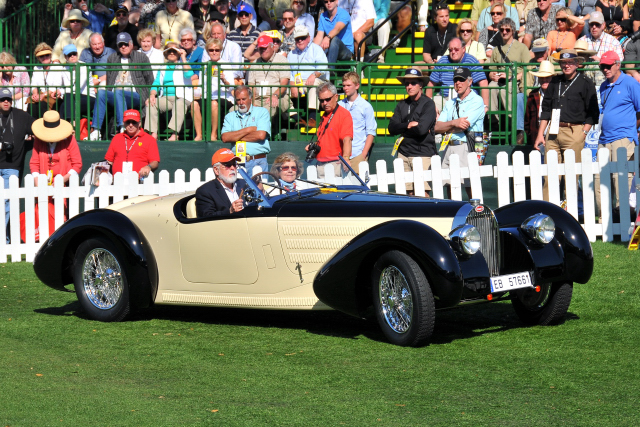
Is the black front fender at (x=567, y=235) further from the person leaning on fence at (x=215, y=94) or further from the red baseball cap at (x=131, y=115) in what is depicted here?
the person leaning on fence at (x=215, y=94)

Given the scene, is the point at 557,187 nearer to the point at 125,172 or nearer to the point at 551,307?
the point at 551,307

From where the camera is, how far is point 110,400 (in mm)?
5801

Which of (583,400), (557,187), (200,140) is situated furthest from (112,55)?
(583,400)

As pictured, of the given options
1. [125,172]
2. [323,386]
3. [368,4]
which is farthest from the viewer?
[368,4]

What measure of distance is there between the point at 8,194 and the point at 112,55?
4284 mm

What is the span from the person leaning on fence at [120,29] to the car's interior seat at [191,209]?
9767mm

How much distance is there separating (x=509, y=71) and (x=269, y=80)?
12.1 ft

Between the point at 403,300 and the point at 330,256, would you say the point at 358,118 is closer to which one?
the point at 330,256

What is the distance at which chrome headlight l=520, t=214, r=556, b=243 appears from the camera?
7582mm

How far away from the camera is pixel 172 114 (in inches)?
607

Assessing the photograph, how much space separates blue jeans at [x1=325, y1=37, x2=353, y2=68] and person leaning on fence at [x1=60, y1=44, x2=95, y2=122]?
3.97 m

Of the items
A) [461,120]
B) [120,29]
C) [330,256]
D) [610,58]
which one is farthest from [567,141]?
[120,29]

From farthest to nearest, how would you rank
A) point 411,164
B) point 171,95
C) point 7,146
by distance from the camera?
point 171,95 → point 7,146 → point 411,164

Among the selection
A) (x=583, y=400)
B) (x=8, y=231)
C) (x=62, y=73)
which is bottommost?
(x=583, y=400)
